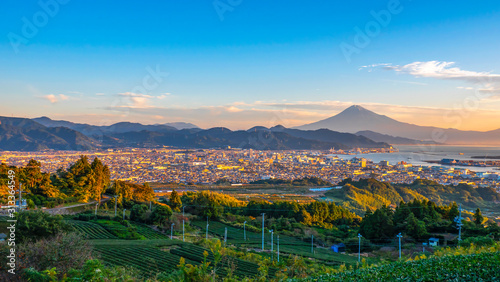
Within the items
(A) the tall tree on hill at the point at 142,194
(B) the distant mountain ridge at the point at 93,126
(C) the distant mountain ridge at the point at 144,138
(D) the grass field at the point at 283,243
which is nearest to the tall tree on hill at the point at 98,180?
(A) the tall tree on hill at the point at 142,194

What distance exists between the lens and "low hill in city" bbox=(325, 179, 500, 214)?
31875mm

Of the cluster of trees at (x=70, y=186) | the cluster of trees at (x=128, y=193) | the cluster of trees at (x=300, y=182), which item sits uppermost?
the cluster of trees at (x=70, y=186)

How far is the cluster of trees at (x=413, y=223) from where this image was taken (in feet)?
64.3

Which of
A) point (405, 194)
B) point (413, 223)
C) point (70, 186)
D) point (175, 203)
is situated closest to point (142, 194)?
point (175, 203)

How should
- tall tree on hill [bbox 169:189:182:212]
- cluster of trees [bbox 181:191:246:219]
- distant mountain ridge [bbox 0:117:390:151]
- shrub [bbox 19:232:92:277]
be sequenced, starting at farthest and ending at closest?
distant mountain ridge [bbox 0:117:390:151] → tall tree on hill [bbox 169:189:182:212] → cluster of trees [bbox 181:191:246:219] → shrub [bbox 19:232:92:277]

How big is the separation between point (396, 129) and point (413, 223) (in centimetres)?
11303

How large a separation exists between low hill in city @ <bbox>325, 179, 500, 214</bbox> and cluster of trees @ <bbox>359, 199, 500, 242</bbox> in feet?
27.7

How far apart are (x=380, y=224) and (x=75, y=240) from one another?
18719 mm

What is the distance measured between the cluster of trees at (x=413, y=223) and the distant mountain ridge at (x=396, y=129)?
162 ft

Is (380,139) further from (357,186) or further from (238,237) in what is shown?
(238,237)

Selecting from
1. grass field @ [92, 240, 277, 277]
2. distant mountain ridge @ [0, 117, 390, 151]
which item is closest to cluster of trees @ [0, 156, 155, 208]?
grass field @ [92, 240, 277, 277]

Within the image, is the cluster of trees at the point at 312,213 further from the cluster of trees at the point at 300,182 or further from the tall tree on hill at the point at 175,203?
the cluster of trees at the point at 300,182

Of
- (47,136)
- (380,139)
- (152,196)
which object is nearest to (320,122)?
(380,139)

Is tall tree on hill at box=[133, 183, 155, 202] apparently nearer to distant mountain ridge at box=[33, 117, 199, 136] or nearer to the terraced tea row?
the terraced tea row
